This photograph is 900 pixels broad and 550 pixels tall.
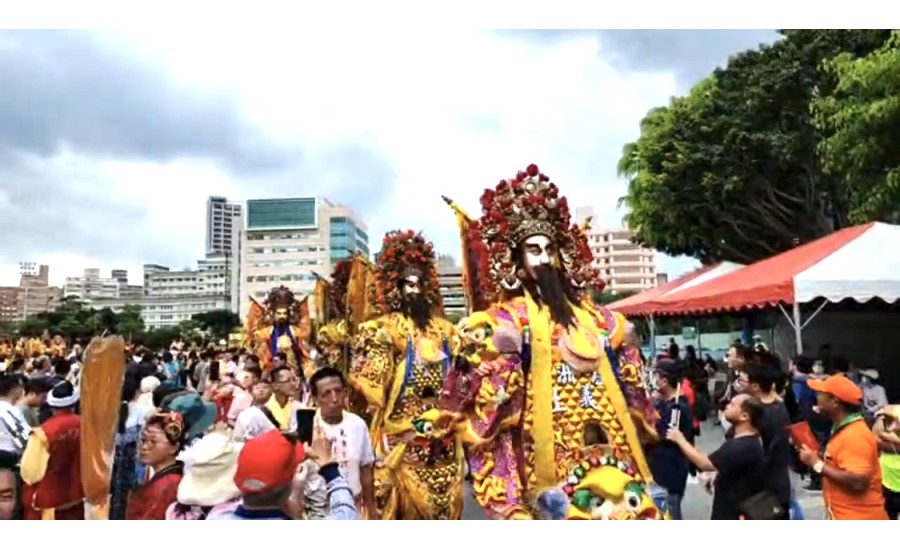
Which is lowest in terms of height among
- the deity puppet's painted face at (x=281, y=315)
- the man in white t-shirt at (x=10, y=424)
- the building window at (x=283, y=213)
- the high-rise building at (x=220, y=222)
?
the man in white t-shirt at (x=10, y=424)

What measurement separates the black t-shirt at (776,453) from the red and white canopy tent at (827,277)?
5.89 metres

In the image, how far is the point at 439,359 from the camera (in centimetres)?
541

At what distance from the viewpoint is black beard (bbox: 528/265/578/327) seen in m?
3.20

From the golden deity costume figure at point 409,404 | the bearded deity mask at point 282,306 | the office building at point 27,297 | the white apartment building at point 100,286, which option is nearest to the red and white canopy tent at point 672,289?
the bearded deity mask at point 282,306

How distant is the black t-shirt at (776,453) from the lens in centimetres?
362

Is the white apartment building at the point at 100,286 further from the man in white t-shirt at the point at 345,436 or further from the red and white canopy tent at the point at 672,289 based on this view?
the man in white t-shirt at the point at 345,436

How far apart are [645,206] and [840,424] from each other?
1821 centimetres

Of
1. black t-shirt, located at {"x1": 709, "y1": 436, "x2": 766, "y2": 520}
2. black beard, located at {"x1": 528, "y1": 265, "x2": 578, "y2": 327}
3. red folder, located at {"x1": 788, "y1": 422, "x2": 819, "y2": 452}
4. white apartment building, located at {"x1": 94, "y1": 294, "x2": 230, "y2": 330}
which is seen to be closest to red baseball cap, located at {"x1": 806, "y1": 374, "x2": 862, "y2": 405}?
red folder, located at {"x1": 788, "y1": 422, "x2": 819, "y2": 452}

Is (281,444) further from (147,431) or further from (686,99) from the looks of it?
(686,99)

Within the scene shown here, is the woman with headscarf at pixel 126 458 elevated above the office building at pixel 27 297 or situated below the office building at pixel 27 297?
below

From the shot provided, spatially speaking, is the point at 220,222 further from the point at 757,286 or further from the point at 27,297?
the point at 757,286

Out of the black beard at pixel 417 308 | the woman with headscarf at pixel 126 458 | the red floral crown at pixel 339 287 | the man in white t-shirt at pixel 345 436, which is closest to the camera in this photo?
the woman with headscarf at pixel 126 458

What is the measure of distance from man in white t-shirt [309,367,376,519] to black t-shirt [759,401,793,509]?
6.36 ft

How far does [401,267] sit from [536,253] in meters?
2.55
